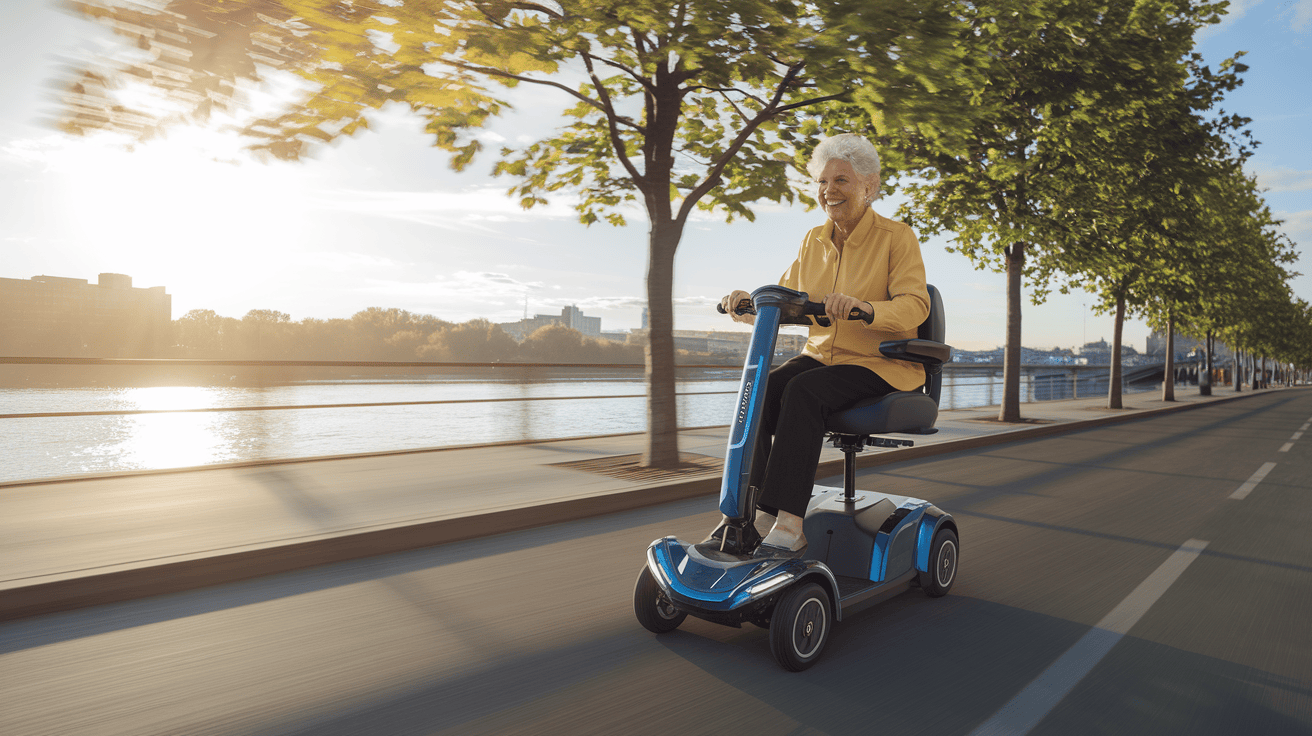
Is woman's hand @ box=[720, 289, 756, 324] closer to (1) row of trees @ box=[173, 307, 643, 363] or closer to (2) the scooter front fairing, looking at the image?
(2) the scooter front fairing

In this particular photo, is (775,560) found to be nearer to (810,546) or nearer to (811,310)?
(810,546)

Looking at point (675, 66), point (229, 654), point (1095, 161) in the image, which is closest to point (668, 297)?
point (675, 66)

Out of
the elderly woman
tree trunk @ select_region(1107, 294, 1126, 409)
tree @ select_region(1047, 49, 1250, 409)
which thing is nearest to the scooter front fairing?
the elderly woman

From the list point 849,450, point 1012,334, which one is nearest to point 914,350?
point 849,450

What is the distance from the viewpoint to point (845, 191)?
11.2ft

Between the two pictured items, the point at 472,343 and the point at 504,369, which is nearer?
the point at 504,369

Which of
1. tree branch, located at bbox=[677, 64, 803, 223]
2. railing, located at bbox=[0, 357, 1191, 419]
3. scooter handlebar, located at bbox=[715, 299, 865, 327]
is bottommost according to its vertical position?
railing, located at bbox=[0, 357, 1191, 419]

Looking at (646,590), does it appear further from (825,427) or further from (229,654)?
(229,654)

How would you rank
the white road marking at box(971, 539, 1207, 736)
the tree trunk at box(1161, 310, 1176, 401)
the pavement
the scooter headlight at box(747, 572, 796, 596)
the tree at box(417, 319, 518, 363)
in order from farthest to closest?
→ the tree trunk at box(1161, 310, 1176, 401)
the tree at box(417, 319, 518, 363)
the pavement
the scooter headlight at box(747, 572, 796, 596)
the white road marking at box(971, 539, 1207, 736)

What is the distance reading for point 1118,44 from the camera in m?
12.4

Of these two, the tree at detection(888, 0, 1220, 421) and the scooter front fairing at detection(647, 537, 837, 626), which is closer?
the scooter front fairing at detection(647, 537, 837, 626)

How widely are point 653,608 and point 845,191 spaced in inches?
80.5

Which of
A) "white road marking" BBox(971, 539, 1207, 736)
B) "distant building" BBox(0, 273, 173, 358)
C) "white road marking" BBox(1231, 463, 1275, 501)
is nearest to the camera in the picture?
"white road marking" BBox(971, 539, 1207, 736)

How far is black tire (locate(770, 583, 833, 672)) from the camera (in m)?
2.76
